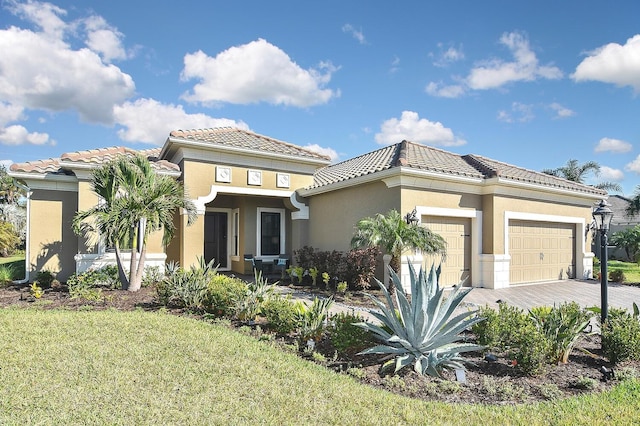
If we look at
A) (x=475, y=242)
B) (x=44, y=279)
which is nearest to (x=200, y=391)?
(x=44, y=279)

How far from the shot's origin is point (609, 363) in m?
5.47

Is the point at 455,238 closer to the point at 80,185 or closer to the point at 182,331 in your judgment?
the point at 182,331

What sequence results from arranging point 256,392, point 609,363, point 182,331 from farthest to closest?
point 182,331, point 609,363, point 256,392

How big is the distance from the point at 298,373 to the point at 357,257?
626 cm

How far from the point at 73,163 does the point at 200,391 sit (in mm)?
9877

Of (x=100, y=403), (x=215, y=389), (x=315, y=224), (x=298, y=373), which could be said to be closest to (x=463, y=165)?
(x=315, y=224)

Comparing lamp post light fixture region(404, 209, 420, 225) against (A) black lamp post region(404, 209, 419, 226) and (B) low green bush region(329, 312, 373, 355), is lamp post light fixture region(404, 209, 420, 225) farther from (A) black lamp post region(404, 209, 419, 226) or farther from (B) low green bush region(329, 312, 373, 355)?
(B) low green bush region(329, 312, 373, 355)

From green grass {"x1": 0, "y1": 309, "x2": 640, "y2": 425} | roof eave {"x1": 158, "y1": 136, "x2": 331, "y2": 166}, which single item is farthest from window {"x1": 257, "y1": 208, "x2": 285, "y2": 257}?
green grass {"x1": 0, "y1": 309, "x2": 640, "y2": 425}

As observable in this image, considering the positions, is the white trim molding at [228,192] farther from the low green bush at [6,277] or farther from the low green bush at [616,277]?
the low green bush at [616,277]

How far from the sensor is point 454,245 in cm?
1279

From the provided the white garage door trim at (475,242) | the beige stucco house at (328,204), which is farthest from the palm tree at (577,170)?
the white garage door trim at (475,242)

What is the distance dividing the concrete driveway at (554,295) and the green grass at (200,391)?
6108 millimetres

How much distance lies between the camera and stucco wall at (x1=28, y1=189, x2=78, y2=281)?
38.8ft

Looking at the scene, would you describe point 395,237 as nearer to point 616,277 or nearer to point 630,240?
point 616,277
